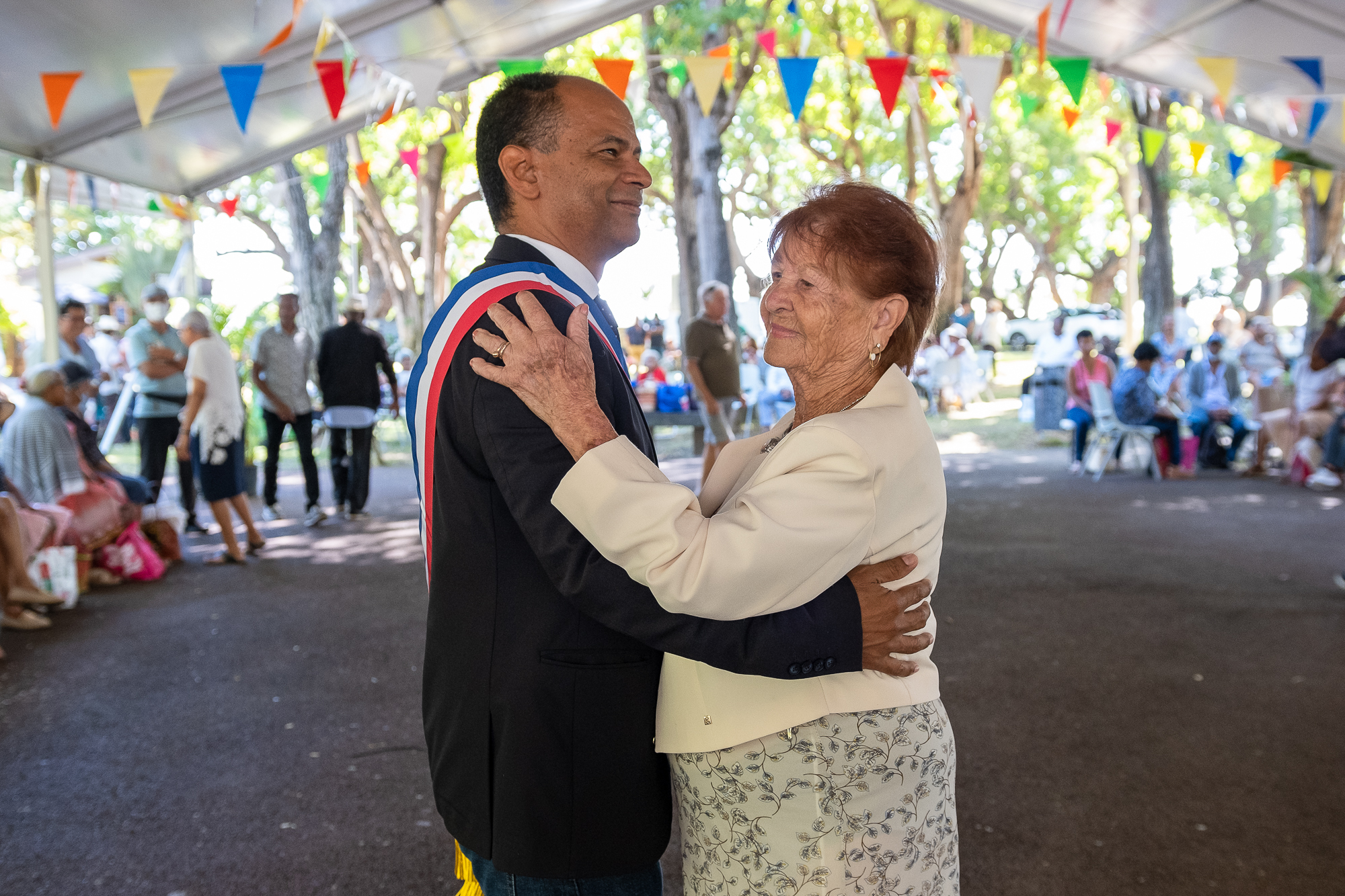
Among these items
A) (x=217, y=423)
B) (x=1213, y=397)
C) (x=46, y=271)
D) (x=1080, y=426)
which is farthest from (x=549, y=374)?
(x=1213, y=397)

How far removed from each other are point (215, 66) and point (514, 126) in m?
5.68

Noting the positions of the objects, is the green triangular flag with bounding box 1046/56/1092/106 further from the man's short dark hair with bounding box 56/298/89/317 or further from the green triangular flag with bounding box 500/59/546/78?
the man's short dark hair with bounding box 56/298/89/317

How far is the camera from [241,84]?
625cm

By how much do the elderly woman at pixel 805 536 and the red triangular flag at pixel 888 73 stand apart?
21.8 feet

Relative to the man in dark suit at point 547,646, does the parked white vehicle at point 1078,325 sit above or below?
above

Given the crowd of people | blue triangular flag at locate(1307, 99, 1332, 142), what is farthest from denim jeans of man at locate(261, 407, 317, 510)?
blue triangular flag at locate(1307, 99, 1332, 142)

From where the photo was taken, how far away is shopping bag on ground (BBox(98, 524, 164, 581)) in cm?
697

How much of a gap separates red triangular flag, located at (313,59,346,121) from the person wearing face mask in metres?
2.56

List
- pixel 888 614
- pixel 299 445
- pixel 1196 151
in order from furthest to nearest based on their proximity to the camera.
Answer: pixel 1196 151 → pixel 299 445 → pixel 888 614

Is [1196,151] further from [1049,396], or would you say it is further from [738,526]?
[738,526]

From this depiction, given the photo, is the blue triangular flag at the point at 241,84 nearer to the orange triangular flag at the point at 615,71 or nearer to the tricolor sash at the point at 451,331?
the orange triangular flag at the point at 615,71

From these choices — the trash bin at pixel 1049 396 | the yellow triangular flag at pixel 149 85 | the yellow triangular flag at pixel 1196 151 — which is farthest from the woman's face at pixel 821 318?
the trash bin at pixel 1049 396

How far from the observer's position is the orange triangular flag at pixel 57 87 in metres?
5.70

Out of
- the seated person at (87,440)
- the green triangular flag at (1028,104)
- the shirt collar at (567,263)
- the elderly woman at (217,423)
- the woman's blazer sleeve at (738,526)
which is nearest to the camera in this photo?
the woman's blazer sleeve at (738,526)
